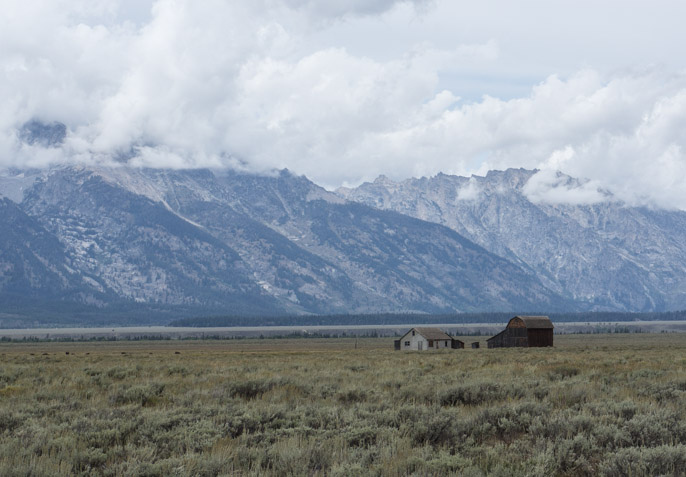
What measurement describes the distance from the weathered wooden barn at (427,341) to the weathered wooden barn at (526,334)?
6.75 m

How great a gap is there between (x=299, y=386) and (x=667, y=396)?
32.5 feet

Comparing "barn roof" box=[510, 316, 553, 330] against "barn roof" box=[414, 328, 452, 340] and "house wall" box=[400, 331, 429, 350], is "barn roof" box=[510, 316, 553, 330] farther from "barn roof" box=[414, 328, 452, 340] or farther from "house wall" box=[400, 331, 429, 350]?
"house wall" box=[400, 331, 429, 350]

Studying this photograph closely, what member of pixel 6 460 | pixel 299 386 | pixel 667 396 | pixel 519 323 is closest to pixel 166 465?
pixel 6 460

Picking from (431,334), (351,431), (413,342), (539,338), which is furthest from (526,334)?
(351,431)

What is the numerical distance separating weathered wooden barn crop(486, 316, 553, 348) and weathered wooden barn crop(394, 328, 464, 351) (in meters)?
6.75

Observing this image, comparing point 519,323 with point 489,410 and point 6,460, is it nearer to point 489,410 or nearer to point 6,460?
point 489,410

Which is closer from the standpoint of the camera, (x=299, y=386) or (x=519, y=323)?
(x=299, y=386)

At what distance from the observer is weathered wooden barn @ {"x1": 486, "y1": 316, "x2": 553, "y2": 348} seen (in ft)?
279

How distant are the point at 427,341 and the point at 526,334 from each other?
12790 millimetres

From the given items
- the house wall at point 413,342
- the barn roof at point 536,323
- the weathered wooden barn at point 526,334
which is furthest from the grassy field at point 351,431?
the house wall at point 413,342

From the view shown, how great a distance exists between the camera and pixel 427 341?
90000 mm

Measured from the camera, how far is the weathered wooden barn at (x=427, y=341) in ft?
295

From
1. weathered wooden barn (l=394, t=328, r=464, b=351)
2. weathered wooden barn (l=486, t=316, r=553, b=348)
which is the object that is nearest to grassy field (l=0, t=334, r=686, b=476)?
weathered wooden barn (l=486, t=316, r=553, b=348)

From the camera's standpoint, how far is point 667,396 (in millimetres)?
17453
